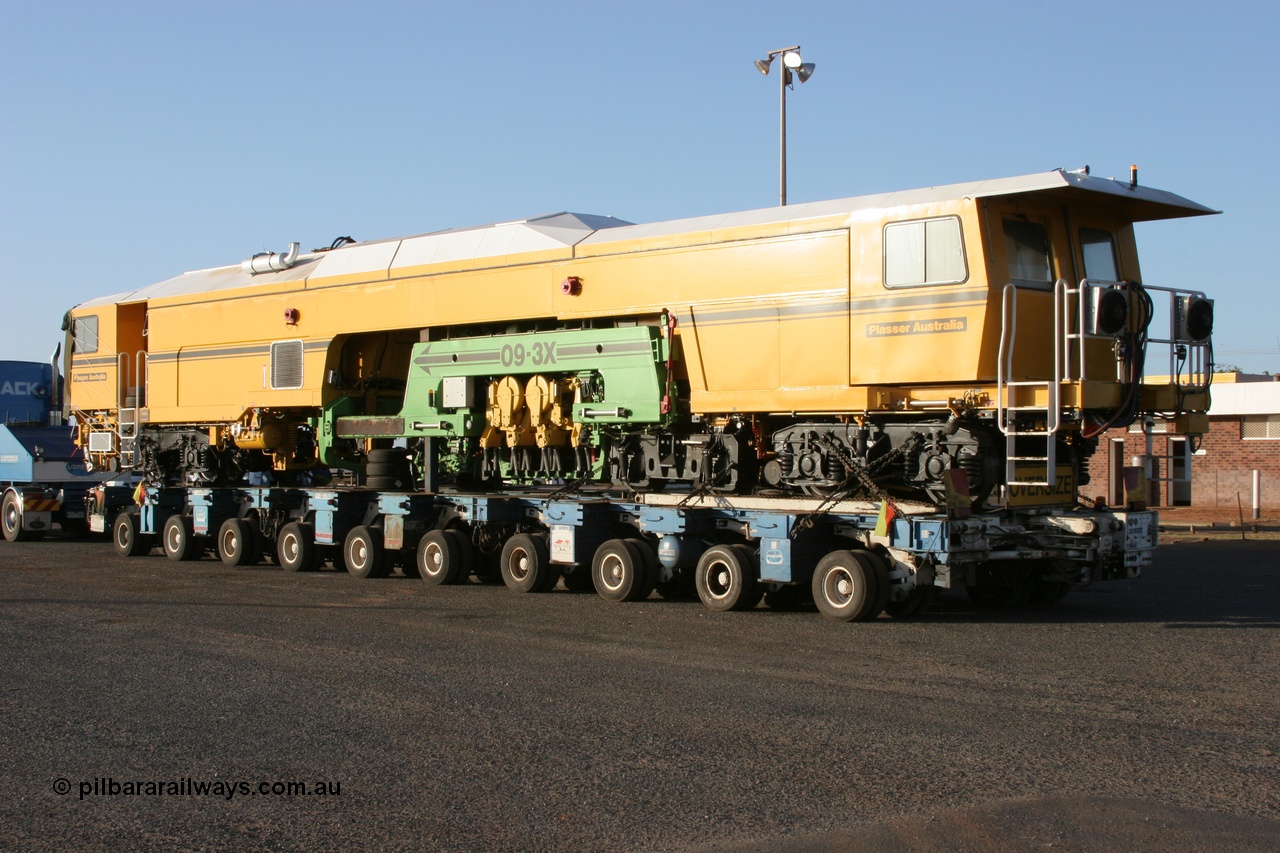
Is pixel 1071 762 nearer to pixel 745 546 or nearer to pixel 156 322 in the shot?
→ pixel 745 546

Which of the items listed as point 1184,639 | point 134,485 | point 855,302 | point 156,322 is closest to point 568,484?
point 855,302

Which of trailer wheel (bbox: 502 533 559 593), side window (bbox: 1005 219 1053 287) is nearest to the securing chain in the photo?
side window (bbox: 1005 219 1053 287)

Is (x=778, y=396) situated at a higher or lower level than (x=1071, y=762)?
higher

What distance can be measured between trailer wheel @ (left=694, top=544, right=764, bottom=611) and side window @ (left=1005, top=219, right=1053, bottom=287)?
4080 mm

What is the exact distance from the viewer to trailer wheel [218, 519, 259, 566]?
21172mm

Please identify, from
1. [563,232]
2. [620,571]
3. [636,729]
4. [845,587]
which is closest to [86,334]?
[563,232]

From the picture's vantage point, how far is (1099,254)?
14.4m

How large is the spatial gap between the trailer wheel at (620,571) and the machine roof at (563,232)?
149 inches

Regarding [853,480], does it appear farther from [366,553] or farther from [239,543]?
[239,543]

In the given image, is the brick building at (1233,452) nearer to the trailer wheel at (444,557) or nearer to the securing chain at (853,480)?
the trailer wheel at (444,557)

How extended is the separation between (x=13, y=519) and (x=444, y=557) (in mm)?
13527

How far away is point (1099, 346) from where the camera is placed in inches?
543

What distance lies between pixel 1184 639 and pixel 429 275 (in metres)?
10.9

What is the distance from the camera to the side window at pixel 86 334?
82.0 ft
